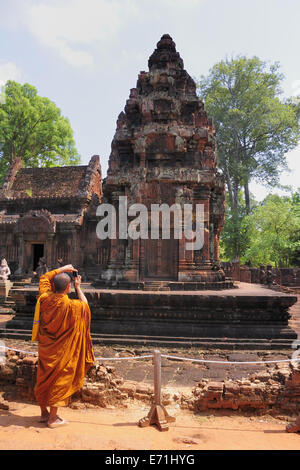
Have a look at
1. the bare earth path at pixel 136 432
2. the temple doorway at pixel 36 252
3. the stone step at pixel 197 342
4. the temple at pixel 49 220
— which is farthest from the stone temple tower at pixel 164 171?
the temple doorway at pixel 36 252

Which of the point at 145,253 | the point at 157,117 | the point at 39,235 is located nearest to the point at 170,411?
the point at 145,253

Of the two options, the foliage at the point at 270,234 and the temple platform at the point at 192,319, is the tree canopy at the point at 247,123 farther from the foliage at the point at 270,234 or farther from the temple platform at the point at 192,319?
the temple platform at the point at 192,319

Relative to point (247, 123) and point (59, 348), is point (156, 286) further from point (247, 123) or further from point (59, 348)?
point (247, 123)

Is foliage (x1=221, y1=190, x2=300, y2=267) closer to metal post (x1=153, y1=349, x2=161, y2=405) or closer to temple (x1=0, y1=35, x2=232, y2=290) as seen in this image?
temple (x1=0, y1=35, x2=232, y2=290)

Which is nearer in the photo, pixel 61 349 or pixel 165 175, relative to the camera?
pixel 61 349

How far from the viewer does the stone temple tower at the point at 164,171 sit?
8.86 m

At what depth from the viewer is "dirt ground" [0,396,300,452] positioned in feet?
9.61

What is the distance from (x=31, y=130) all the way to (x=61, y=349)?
2707 centimetres

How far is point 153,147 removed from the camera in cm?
939

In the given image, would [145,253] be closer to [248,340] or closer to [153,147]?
[153,147]

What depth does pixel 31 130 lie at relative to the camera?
2695 centimetres

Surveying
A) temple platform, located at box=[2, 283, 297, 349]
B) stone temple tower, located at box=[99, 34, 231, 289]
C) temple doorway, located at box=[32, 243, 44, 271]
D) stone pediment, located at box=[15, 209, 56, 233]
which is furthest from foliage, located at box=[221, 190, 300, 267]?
temple platform, located at box=[2, 283, 297, 349]

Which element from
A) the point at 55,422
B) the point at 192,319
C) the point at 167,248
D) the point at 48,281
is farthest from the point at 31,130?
the point at 55,422

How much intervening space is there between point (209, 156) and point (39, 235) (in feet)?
36.4
